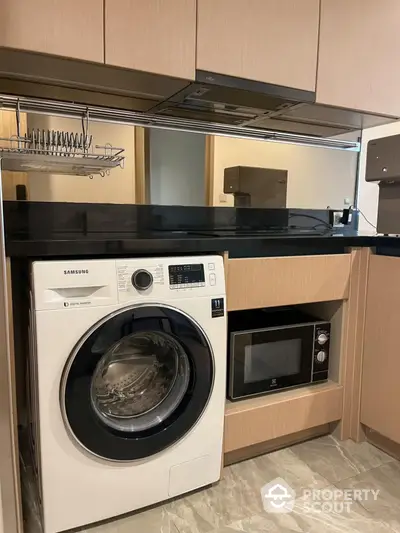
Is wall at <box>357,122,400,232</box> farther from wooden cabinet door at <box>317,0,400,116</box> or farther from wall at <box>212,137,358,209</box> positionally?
wooden cabinet door at <box>317,0,400,116</box>

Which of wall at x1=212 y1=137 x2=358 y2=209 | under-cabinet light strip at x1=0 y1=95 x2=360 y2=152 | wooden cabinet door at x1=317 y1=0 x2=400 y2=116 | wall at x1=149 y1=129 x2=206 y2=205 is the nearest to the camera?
under-cabinet light strip at x1=0 y1=95 x2=360 y2=152

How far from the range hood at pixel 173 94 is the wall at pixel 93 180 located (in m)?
0.10

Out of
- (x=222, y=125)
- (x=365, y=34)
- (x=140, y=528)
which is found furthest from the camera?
(x=222, y=125)

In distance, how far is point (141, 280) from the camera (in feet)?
4.04

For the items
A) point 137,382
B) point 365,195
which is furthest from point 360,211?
point 137,382

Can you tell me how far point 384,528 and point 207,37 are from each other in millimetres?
1765

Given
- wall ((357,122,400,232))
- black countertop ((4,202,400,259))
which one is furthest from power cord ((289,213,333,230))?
wall ((357,122,400,232))

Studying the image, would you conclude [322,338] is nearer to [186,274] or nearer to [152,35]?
[186,274]

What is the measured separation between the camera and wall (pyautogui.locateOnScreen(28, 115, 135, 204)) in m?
1.63

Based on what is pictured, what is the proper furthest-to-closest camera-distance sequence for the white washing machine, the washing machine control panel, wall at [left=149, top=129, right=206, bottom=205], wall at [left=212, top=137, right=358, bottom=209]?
wall at [left=212, top=137, right=358, bottom=209]
wall at [left=149, top=129, right=206, bottom=205]
the washing machine control panel
the white washing machine

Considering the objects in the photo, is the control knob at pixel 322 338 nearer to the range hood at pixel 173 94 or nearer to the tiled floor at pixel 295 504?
the tiled floor at pixel 295 504

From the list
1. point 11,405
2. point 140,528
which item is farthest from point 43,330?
point 140,528

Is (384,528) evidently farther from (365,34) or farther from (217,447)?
(365,34)

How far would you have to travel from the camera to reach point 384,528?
4.33 ft
